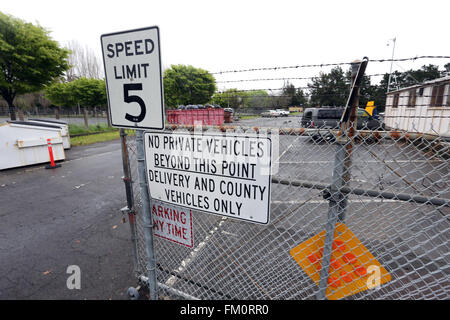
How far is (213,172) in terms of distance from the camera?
1.80 metres

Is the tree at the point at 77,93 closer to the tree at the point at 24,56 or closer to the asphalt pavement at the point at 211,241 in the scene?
the tree at the point at 24,56

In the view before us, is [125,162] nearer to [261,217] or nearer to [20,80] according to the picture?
[261,217]

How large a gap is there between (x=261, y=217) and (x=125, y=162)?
1.70 m

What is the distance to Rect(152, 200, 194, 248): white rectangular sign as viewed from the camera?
211 centimetres

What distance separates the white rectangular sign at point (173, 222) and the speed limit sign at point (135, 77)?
31.7 inches

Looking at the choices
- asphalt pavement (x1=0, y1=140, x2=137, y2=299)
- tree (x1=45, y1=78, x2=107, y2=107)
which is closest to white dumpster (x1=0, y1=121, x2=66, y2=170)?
asphalt pavement (x1=0, y1=140, x2=137, y2=299)

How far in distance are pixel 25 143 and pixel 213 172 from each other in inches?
378

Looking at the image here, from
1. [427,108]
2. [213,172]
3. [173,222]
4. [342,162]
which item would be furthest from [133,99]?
[427,108]

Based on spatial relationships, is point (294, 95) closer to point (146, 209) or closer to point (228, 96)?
point (228, 96)

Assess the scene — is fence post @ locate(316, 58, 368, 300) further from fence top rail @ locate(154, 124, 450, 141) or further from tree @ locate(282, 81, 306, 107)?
tree @ locate(282, 81, 306, 107)

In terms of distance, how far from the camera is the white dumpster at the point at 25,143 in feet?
26.1
